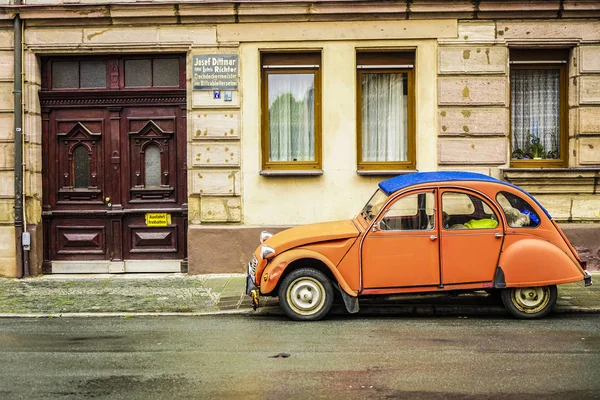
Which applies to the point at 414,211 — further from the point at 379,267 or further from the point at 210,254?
the point at 210,254

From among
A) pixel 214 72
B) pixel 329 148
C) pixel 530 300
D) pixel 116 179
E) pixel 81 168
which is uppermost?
pixel 214 72

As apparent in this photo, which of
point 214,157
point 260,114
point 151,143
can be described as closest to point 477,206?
point 260,114

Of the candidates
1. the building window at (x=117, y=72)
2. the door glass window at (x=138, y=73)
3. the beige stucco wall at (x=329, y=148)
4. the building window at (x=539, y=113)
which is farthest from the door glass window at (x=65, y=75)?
the building window at (x=539, y=113)

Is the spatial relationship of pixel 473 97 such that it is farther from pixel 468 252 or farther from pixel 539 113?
pixel 468 252

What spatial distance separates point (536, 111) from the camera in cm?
1335

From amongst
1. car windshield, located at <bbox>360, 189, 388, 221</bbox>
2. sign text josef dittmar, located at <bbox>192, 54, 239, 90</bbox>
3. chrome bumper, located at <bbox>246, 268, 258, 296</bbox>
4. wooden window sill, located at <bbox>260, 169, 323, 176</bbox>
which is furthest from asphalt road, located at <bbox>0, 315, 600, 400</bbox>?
sign text josef dittmar, located at <bbox>192, 54, 239, 90</bbox>

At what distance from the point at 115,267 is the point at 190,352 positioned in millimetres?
6131

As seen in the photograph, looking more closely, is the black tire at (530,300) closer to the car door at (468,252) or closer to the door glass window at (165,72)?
the car door at (468,252)

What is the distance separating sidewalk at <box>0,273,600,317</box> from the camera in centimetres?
976

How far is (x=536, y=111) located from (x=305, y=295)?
6479 mm

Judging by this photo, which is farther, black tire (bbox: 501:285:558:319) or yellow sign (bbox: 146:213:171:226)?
yellow sign (bbox: 146:213:171:226)

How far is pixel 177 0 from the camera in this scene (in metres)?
12.8

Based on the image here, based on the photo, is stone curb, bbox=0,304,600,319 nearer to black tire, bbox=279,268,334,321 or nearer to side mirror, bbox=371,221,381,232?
black tire, bbox=279,268,334,321

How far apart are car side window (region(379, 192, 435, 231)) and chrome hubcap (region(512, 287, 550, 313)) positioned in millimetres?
1343
